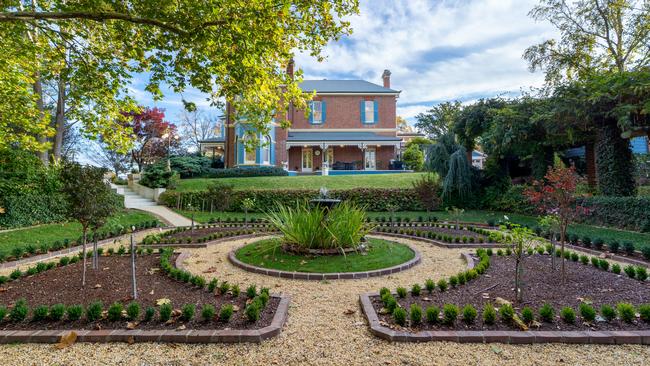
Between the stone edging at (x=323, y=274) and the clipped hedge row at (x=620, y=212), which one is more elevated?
the clipped hedge row at (x=620, y=212)

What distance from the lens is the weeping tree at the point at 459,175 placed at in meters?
14.6

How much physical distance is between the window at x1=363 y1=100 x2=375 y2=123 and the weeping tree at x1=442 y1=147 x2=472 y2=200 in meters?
13.7

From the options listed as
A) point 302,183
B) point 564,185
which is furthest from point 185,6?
point 302,183

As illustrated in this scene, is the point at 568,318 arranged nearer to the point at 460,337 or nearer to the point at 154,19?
the point at 460,337

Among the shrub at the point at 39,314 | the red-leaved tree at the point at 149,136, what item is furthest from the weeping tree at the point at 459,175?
the red-leaved tree at the point at 149,136

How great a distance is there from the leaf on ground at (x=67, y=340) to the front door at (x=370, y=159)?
25131mm

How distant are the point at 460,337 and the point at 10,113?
13182mm

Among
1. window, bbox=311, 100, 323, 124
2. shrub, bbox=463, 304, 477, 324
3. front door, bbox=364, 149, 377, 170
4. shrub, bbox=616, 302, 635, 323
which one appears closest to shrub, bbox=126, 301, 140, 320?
shrub, bbox=463, 304, 477, 324

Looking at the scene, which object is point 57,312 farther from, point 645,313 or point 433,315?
point 645,313

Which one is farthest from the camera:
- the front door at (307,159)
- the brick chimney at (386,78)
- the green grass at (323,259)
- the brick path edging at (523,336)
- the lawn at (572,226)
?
the brick chimney at (386,78)

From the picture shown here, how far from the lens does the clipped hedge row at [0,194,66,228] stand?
33.2ft

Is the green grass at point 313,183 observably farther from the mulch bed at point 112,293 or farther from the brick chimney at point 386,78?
the brick chimney at point 386,78

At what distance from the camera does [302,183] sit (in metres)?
17.9

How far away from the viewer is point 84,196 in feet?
15.7
